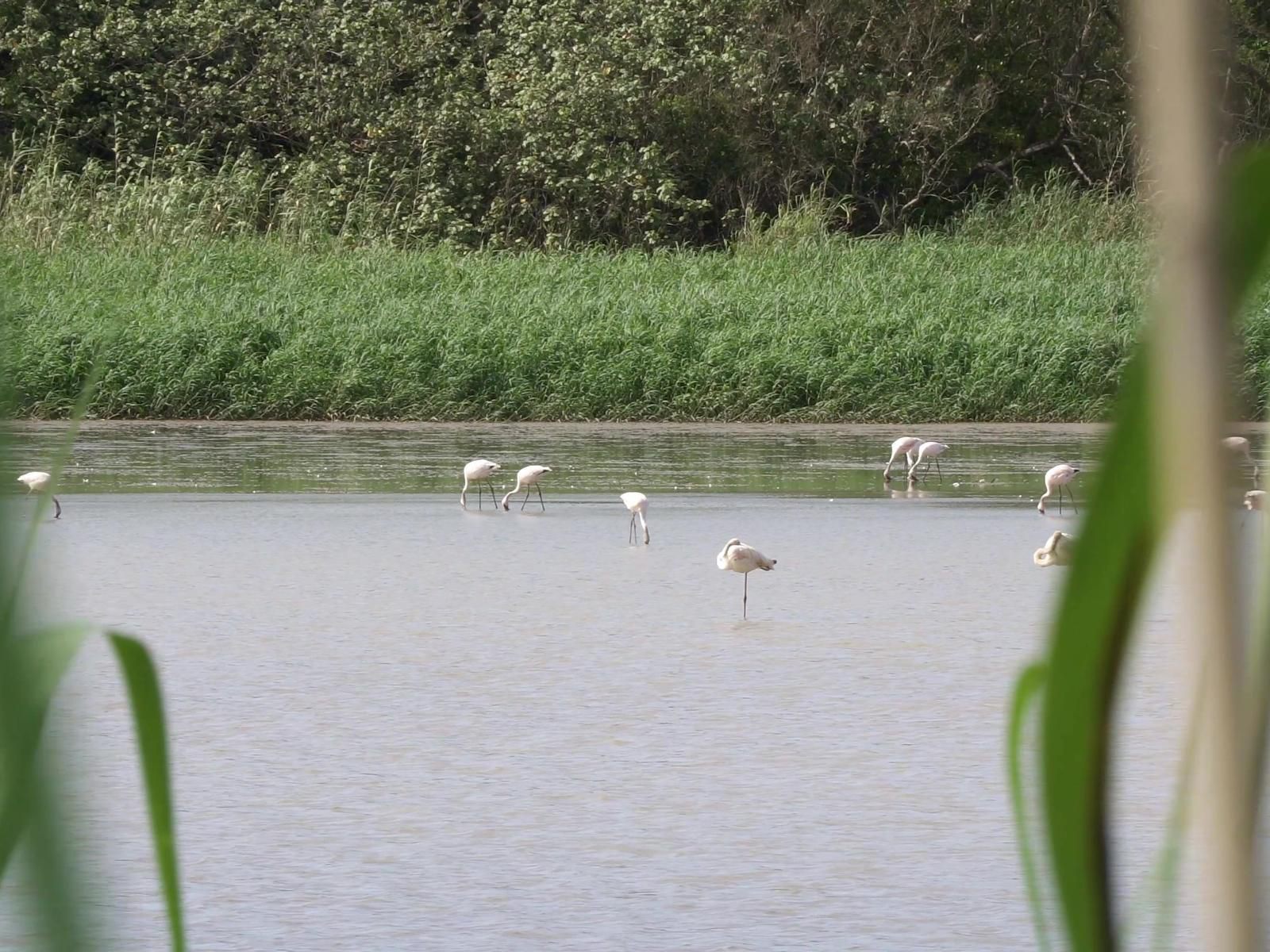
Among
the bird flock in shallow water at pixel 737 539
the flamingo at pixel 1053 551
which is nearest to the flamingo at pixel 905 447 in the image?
the bird flock in shallow water at pixel 737 539

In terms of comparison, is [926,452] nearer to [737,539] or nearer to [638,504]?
[737,539]

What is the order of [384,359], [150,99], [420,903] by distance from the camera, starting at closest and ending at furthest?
[420,903], [384,359], [150,99]

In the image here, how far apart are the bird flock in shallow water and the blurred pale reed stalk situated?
5.84m

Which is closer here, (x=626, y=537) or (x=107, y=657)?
(x=107, y=657)

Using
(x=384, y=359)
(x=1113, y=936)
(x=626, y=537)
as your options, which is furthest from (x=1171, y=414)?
(x=384, y=359)

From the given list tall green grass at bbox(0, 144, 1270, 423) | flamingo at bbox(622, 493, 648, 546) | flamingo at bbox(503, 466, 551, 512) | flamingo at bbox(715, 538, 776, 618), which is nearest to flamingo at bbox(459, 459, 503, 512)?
flamingo at bbox(503, 466, 551, 512)

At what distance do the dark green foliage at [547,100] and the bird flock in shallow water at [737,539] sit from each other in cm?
1252

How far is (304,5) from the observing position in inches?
1005

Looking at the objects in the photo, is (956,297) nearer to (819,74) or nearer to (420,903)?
(819,74)

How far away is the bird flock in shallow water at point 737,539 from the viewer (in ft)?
22.8

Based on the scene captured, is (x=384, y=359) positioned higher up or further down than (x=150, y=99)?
further down

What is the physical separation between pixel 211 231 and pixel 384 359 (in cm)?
676

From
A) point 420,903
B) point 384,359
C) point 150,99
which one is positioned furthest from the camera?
point 150,99

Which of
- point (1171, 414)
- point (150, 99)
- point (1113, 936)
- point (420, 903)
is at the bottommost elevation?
point (420, 903)
